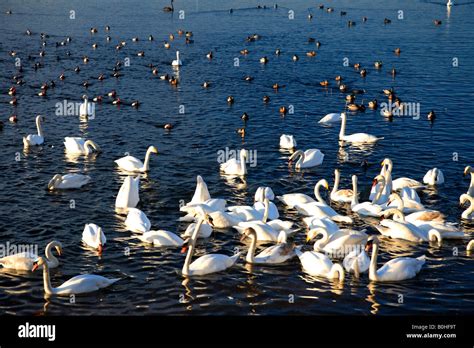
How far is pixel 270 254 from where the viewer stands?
79.9 ft

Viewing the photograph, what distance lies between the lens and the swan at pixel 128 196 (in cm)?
2927

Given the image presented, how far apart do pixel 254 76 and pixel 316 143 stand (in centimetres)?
1702

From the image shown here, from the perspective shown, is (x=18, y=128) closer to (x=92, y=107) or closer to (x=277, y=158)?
(x=92, y=107)

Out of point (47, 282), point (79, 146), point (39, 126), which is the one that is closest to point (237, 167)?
point (79, 146)

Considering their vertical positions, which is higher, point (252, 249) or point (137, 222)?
point (137, 222)

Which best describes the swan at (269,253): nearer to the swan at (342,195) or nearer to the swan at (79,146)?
the swan at (342,195)

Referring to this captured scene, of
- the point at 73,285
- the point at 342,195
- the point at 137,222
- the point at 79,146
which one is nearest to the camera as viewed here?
the point at 73,285

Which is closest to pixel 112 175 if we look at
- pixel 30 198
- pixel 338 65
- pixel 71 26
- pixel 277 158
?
pixel 30 198

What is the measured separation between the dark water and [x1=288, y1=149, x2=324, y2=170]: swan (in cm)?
39

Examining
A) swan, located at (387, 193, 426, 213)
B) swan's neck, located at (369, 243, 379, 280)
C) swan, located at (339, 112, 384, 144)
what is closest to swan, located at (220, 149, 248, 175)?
swan, located at (387, 193, 426, 213)

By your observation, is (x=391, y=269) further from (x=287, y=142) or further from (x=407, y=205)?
(x=287, y=142)

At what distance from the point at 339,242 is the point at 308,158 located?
1020cm

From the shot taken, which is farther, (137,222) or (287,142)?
(287,142)

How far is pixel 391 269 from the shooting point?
75.6 ft
